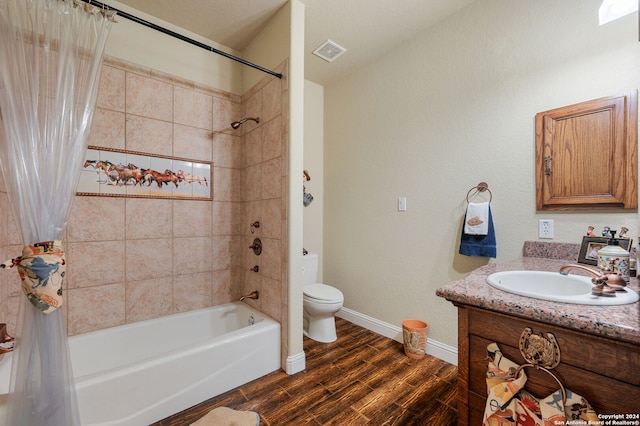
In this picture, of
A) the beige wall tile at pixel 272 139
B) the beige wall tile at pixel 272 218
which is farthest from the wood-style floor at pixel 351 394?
the beige wall tile at pixel 272 139

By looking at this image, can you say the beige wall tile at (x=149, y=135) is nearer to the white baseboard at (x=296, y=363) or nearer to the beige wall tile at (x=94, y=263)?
the beige wall tile at (x=94, y=263)

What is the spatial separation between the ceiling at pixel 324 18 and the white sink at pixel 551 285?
1886mm

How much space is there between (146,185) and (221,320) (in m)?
1.25

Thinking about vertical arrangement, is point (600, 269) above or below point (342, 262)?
above

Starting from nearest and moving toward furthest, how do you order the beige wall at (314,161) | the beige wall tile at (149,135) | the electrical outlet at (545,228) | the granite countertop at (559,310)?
1. the granite countertop at (559,310)
2. the electrical outlet at (545,228)
3. the beige wall tile at (149,135)
4. the beige wall at (314,161)

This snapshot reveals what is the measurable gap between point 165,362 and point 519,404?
5.31 feet

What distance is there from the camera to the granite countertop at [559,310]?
671 millimetres

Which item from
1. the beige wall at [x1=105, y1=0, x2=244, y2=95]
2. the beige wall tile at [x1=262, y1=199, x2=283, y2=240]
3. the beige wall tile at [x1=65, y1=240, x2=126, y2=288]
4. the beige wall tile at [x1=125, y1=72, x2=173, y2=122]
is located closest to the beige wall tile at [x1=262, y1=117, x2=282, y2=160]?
the beige wall tile at [x1=262, y1=199, x2=283, y2=240]

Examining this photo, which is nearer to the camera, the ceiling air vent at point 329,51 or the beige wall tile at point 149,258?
the beige wall tile at point 149,258

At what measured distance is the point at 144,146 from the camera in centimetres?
199

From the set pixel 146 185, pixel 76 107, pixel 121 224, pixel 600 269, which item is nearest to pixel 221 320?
pixel 121 224

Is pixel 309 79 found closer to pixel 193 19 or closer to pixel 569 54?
pixel 193 19

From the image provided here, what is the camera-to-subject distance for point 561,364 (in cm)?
76

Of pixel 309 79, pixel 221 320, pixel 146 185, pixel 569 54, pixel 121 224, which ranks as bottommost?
pixel 221 320
